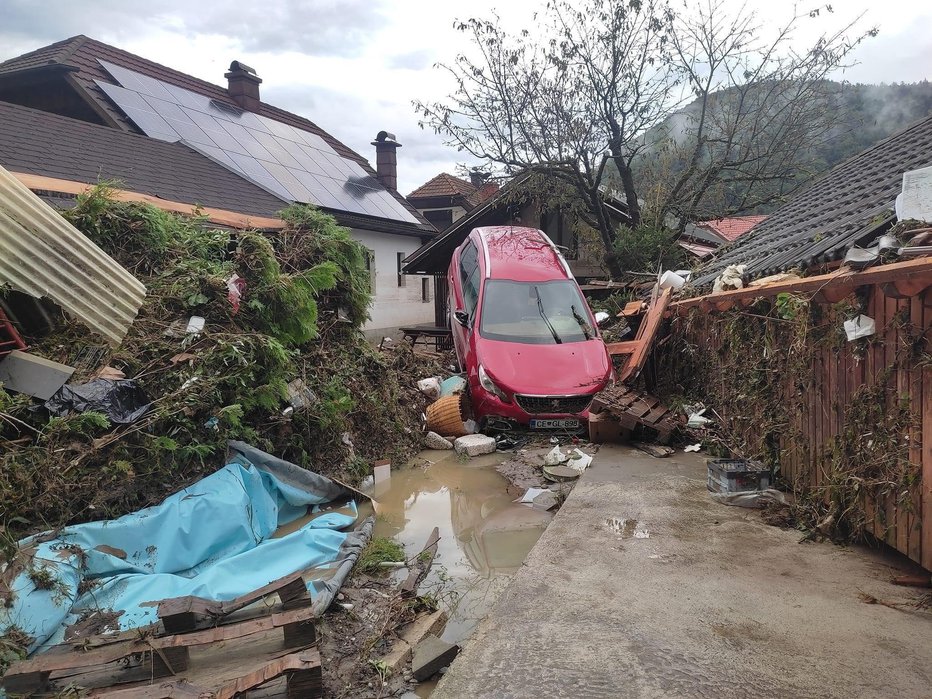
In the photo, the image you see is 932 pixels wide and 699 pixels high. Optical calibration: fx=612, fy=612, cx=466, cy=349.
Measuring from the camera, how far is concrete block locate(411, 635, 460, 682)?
3.25 meters

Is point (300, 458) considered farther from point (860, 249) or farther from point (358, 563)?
point (860, 249)

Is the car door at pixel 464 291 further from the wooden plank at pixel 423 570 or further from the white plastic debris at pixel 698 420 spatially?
the wooden plank at pixel 423 570

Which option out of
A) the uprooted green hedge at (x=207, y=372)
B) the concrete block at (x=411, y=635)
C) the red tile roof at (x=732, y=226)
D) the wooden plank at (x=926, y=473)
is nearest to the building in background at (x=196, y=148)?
the uprooted green hedge at (x=207, y=372)

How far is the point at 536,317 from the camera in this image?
9.38 m

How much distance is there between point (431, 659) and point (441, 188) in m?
27.4

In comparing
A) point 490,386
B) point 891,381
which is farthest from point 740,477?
point 490,386

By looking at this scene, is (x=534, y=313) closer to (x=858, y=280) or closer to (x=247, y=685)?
(x=858, y=280)

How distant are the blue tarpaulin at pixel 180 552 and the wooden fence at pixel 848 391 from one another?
3.47m

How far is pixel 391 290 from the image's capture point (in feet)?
67.4

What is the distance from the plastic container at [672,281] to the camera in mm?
8641

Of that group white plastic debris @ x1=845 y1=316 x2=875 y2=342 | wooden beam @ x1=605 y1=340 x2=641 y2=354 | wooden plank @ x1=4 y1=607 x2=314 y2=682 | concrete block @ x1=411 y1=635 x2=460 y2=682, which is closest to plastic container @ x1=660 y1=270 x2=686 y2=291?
wooden beam @ x1=605 y1=340 x2=641 y2=354

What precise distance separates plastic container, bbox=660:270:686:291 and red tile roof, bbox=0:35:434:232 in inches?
497

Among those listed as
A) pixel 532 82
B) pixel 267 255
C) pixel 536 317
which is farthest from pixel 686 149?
pixel 267 255

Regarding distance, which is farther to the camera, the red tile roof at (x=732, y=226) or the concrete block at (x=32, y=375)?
the red tile roof at (x=732, y=226)
